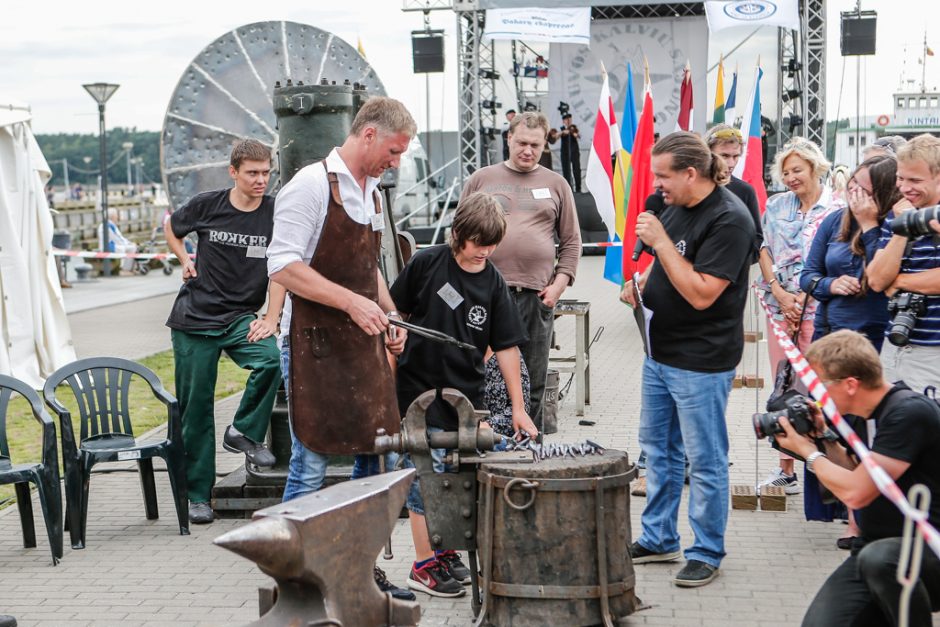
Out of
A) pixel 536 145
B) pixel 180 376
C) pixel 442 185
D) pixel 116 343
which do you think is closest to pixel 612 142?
pixel 536 145

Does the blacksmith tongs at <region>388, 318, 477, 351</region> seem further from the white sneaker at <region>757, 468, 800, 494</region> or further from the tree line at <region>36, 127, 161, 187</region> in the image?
the tree line at <region>36, 127, 161, 187</region>

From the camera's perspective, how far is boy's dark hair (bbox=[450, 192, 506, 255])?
471 centimetres

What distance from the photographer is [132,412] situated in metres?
9.72

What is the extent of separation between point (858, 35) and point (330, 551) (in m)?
21.7

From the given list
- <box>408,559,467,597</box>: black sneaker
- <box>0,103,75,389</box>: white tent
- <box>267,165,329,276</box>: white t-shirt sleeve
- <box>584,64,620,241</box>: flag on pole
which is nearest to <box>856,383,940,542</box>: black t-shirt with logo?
<box>408,559,467,597</box>: black sneaker

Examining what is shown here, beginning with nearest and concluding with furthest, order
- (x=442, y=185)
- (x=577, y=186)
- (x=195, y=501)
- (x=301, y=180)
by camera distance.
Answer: (x=301, y=180), (x=195, y=501), (x=577, y=186), (x=442, y=185)

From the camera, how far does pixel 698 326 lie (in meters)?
4.89

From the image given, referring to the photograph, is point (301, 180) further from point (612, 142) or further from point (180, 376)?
point (612, 142)

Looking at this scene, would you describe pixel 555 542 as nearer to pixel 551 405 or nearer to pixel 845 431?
pixel 845 431

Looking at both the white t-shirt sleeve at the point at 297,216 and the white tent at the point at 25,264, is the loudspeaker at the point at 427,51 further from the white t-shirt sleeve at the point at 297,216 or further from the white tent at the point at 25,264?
the white t-shirt sleeve at the point at 297,216

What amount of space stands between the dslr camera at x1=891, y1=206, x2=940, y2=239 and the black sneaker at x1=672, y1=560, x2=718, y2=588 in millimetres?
1706

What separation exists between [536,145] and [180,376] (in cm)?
235

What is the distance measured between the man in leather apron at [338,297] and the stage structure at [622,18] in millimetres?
14390

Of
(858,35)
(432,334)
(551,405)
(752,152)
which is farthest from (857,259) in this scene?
(858,35)
